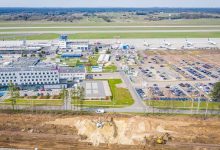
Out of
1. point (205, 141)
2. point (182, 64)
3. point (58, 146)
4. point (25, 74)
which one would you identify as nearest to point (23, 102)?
point (25, 74)

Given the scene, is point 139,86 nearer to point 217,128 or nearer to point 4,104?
point 217,128

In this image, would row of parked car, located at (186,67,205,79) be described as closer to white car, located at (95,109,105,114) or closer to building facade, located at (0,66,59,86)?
white car, located at (95,109,105,114)

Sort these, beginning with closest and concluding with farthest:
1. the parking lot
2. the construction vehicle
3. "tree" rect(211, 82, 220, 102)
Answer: the construction vehicle, "tree" rect(211, 82, 220, 102), the parking lot

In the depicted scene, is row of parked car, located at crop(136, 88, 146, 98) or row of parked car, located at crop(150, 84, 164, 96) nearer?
row of parked car, located at crop(136, 88, 146, 98)

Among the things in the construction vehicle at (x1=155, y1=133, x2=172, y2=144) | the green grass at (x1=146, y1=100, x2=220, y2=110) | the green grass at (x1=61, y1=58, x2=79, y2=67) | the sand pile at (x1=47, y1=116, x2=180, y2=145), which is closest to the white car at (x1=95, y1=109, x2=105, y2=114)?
the sand pile at (x1=47, y1=116, x2=180, y2=145)

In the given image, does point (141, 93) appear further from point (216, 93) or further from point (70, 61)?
point (70, 61)

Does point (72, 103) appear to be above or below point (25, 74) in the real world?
below

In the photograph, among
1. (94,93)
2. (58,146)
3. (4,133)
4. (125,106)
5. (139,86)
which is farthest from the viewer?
(139,86)

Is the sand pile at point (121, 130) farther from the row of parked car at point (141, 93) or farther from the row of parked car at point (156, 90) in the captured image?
the row of parked car at point (156, 90)

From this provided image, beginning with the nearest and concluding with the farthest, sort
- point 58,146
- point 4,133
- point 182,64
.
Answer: point 58,146
point 4,133
point 182,64

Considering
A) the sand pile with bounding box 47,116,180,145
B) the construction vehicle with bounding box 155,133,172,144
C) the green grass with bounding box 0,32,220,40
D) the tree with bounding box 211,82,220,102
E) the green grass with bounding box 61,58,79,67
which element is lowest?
the construction vehicle with bounding box 155,133,172,144
